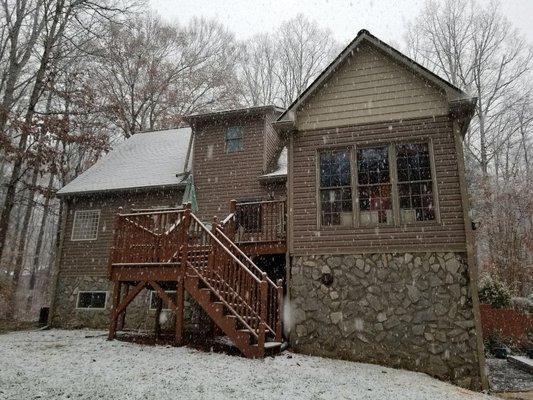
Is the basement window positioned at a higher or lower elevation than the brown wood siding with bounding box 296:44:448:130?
lower

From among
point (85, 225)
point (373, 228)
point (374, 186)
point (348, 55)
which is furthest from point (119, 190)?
point (373, 228)

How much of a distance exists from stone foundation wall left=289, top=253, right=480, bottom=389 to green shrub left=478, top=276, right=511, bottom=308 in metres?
7.90

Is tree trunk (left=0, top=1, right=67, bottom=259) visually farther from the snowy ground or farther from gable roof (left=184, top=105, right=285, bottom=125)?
the snowy ground

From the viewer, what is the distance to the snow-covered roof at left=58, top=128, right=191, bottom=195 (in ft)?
48.3

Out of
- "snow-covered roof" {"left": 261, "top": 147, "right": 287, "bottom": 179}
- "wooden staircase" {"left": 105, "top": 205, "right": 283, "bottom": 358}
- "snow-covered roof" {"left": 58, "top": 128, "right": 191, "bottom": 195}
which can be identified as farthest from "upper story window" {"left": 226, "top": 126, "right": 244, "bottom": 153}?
"wooden staircase" {"left": 105, "top": 205, "right": 283, "bottom": 358}

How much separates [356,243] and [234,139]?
7114mm

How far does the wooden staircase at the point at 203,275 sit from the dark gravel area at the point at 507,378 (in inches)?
193

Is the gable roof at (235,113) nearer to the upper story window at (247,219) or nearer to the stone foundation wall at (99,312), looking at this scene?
the upper story window at (247,219)

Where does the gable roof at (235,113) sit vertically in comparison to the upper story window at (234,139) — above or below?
above

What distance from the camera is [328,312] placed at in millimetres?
8773

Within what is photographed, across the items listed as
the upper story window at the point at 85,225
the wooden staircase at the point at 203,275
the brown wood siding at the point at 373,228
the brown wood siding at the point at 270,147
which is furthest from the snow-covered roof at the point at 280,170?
the upper story window at the point at 85,225

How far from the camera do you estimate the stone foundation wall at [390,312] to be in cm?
791

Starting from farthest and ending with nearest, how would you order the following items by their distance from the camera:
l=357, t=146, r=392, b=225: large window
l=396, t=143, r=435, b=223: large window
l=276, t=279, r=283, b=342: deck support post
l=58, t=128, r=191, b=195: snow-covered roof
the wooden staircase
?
l=58, t=128, r=191, b=195: snow-covered roof → l=357, t=146, r=392, b=225: large window → l=396, t=143, r=435, b=223: large window → l=276, t=279, r=283, b=342: deck support post → the wooden staircase

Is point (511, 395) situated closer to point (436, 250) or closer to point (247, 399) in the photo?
point (436, 250)
